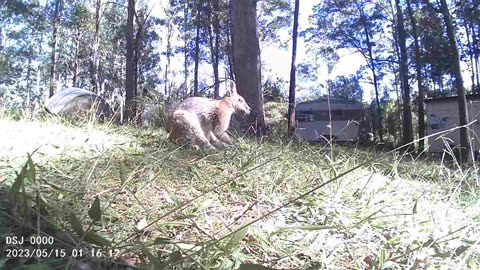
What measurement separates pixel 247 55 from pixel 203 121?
2206 millimetres

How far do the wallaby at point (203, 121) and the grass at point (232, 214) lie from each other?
82 cm

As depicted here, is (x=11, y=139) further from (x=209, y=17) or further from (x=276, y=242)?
(x=209, y=17)

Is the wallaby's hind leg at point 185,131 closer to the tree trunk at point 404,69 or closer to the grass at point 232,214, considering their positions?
the grass at point 232,214

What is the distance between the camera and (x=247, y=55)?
5.70 m

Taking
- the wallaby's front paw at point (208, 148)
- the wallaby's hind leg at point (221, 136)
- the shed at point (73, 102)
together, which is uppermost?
the shed at point (73, 102)

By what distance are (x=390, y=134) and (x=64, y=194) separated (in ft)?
102

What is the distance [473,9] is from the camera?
13.2m

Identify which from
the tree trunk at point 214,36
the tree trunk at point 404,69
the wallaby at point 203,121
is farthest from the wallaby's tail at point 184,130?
the tree trunk at point 214,36

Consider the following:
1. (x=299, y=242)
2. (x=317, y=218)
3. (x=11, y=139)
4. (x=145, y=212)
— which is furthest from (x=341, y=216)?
(x=11, y=139)

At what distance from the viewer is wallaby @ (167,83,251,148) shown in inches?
135

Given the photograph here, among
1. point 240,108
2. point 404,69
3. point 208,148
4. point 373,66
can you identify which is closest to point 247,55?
point 240,108

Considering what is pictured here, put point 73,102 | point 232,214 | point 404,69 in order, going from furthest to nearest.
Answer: point 404,69
point 73,102
point 232,214

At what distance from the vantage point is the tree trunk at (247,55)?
18.0 feet

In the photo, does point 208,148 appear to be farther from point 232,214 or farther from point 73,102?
point 73,102
